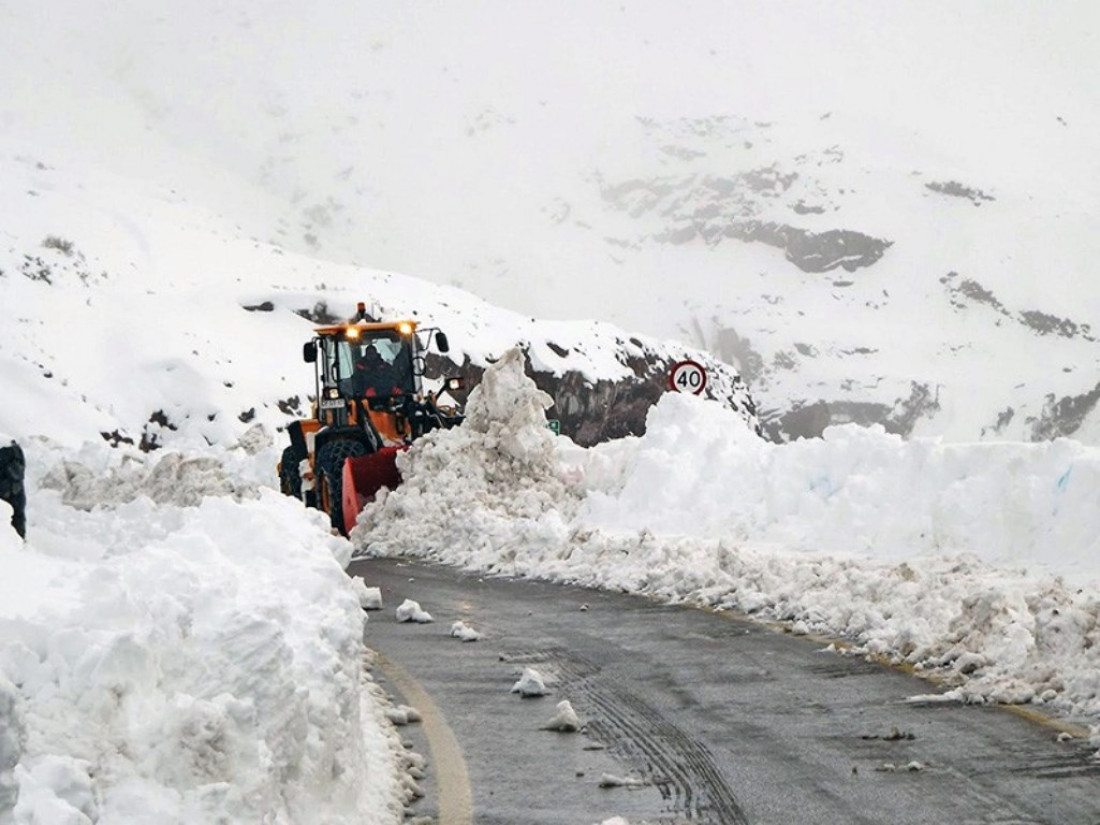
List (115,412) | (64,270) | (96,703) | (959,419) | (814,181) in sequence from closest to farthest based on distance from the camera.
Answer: (96,703) → (115,412) → (64,270) → (959,419) → (814,181)

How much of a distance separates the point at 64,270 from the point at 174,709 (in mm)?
45771

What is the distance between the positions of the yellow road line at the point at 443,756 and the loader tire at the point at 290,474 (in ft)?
40.3

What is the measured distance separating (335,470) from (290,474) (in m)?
1.72

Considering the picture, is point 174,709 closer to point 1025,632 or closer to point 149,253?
point 1025,632

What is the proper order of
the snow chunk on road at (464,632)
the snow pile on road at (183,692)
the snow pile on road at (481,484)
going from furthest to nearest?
1. the snow pile on road at (481,484)
2. the snow chunk on road at (464,632)
3. the snow pile on road at (183,692)

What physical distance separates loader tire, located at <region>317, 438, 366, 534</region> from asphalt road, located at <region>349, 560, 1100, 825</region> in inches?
366

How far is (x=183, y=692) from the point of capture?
4.29m

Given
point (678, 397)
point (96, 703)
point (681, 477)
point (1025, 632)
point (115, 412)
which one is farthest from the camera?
point (115, 412)

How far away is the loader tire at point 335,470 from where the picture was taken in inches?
781

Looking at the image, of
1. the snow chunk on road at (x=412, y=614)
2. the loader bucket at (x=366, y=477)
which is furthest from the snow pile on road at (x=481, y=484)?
the snow chunk on road at (x=412, y=614)

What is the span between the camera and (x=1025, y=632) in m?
8.16

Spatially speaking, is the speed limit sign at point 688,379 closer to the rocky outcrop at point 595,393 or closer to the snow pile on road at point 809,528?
the snow pile on road at point 809,528

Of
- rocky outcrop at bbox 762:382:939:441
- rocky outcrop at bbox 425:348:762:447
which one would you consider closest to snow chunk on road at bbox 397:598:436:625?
rocky outcrop at bbox 425:348:762:447

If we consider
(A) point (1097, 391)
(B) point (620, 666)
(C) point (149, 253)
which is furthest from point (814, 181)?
(B) point (620, 666)
